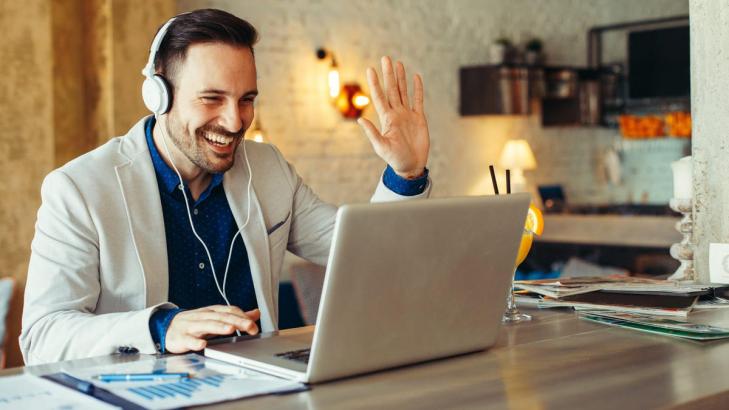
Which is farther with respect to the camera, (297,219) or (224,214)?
(297,219)

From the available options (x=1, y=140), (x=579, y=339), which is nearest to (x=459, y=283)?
(x=579, y=339)

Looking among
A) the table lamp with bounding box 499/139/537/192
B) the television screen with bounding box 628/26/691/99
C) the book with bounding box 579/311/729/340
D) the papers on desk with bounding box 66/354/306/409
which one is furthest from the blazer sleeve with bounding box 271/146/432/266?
the television screen with bounding box 628/26/691/99

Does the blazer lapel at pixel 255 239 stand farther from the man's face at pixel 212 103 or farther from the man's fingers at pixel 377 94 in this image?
the man's fingers at pixel 377 94

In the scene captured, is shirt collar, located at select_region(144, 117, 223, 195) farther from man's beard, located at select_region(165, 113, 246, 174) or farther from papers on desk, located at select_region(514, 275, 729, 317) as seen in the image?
papers on desk, located at select_region(514, 275, 729, 317)

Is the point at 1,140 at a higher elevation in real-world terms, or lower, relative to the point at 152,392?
higher

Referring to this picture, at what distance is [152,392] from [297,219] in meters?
1.32

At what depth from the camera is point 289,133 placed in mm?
6555

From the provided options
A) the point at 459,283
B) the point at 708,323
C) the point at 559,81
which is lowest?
the point at 708,323

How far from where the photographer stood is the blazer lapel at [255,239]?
7.92 feet

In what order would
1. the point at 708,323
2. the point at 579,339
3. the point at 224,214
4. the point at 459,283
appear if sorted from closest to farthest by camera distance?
1. the point at 459,283
2. the point at 579,339
3. the point at 708,323
4. the point at 224,214

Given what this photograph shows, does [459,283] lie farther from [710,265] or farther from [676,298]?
[710,265]

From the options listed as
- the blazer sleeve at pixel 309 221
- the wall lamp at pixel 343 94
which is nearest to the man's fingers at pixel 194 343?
the blazer sleeve at pixel 309 221

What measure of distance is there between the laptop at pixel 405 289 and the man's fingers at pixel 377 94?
2.29 ft

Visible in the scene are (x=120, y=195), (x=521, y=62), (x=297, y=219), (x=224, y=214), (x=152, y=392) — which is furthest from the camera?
(x=521, y=62)
